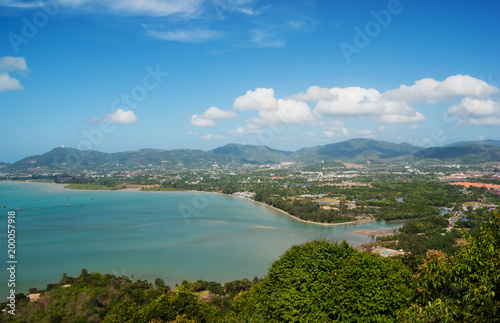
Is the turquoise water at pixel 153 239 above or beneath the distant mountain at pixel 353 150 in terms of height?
beneath

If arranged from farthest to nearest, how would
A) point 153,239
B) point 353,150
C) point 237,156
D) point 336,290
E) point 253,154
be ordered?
point 353,150 < point 237,156 < point 253,154 < point 153,239 < point 336,290

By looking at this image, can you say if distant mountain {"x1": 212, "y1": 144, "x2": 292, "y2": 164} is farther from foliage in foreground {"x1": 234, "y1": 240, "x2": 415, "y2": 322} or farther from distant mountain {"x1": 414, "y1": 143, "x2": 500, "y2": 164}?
foliage in foreground {"x1": 234, "y1": 240, "x2": 415, "y2": 322}

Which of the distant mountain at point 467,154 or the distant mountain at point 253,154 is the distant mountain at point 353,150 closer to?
→ the distant mountain at point 253,154

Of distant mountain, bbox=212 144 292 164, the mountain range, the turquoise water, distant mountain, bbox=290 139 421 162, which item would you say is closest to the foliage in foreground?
the turquoise water

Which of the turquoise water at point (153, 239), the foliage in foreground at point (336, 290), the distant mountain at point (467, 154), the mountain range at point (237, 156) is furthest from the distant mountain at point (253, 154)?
the foliage in foreground at point (336, 290)

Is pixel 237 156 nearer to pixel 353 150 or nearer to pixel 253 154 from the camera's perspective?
pixel 253 154

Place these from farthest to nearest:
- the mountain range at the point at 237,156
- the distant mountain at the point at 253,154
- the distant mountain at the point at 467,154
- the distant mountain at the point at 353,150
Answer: the distant mountain at the point at 353,150, the distant mountain at the point at 253,154, the mountain range at the point at 237,156, the distant mountain at the point at 467,154

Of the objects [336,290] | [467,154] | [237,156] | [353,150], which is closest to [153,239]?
[336,290]
